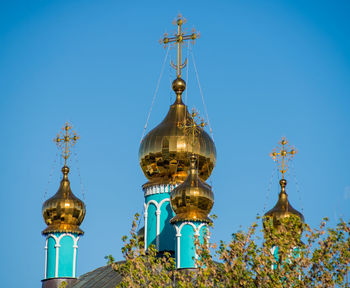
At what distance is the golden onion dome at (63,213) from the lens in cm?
2666

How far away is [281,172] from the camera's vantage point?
2877 cm

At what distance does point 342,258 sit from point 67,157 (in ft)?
38.0

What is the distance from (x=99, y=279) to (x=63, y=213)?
6.33 ft

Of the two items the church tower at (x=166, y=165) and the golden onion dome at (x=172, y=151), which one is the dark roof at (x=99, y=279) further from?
the golden onion dome at (x=172, y=151)

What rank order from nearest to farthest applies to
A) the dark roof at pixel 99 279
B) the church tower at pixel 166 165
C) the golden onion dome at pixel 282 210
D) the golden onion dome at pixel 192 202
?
the golden onion dome at pixel 192 202
the dark roof at pixel 99 279
the church tower at pixel 166 165
the golden onion dome at pixel 282 210

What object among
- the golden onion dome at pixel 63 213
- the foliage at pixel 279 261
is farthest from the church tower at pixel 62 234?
the foliage at pixel 279 261

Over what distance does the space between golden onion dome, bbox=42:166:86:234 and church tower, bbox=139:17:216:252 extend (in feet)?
5.55

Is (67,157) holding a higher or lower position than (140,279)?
higher

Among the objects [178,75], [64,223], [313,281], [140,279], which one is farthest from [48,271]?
[313,281]

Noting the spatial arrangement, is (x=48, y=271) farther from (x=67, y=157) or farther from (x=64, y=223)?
(x=67, y=157)

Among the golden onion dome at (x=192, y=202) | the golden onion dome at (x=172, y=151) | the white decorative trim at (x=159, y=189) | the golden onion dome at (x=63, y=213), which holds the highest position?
the golden onion dome at (x=172, y=151)

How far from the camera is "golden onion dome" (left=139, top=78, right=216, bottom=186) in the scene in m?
26.6

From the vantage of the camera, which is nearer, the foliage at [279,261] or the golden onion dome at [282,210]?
the foliage at [279,261]

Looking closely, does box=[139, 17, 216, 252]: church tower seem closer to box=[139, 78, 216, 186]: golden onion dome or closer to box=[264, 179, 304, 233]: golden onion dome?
box=[139, 78, 216, 186]: golden onion dome
